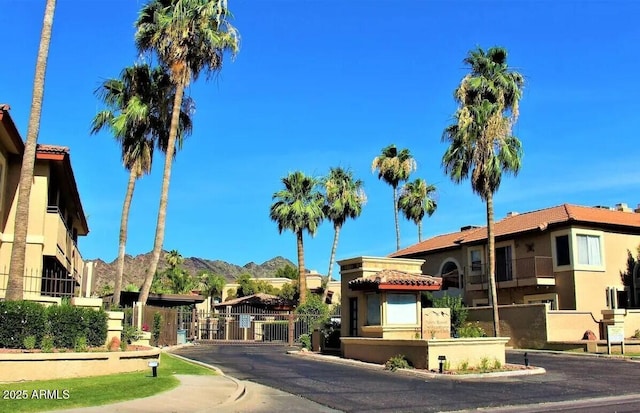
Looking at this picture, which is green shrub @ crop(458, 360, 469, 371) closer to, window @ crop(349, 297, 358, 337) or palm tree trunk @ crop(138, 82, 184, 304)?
window @ crop(349, 297, 358, 337)

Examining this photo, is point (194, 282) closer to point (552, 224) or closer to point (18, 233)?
point (552, 224)

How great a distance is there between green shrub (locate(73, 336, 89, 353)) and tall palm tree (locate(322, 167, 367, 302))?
123 ft

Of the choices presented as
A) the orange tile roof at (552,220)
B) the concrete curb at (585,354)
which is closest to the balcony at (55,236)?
the concrete curb at (585,354)

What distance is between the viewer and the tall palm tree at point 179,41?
88.4ft

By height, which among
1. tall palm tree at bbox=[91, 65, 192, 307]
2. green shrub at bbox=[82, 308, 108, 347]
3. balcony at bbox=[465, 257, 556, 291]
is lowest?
green shrub at bbox=[82, 308, 108, 347]

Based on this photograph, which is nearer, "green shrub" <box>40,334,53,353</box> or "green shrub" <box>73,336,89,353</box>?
"green shrub" <box>40,334,53,353</box>

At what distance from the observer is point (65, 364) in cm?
1584

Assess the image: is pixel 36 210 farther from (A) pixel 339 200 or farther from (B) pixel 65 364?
(A) pixel 339 200

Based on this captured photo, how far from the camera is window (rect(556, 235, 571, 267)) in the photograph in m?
36.7

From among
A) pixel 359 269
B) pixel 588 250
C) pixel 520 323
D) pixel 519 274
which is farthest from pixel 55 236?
pixel 588 250

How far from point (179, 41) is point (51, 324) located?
579 inches

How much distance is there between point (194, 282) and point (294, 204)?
126 ft

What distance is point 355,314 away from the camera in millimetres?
27188

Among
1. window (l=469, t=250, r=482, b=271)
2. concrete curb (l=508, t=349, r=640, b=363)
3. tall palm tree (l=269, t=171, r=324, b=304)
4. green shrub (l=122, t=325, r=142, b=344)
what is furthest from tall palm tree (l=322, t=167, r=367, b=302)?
green shrub (l=122, t=325, r=142, b=344)
